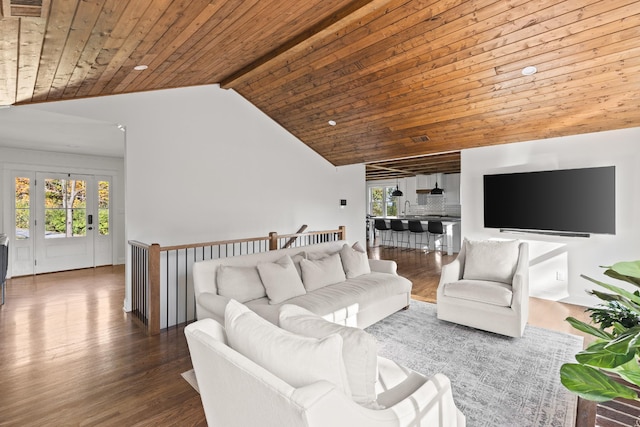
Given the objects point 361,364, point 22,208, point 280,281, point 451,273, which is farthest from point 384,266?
point 22,208

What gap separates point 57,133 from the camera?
4.85 m

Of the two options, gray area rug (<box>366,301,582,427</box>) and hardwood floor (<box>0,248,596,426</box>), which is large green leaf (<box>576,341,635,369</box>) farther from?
hardwood floor (<box>0,248,596,426</box>)

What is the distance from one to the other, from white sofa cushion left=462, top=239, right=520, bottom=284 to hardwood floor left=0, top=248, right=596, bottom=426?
0.74 metres

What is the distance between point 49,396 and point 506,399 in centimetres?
325

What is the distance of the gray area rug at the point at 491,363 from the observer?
83.8 inches

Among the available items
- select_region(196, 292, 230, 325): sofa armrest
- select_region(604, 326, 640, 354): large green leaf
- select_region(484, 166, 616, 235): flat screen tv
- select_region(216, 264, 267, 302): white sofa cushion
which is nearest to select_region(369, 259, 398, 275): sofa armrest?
select_region(216, 264, 267, 302): white sofa cushion

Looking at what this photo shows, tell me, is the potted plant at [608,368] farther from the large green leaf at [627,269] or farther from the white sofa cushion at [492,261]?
the white sofa cushion at [492,261]

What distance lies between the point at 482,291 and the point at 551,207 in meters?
2.16

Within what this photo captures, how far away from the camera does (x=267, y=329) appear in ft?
4.36

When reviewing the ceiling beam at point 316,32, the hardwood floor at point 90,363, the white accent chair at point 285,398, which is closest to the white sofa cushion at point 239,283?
the hardwood floor at point 90,363

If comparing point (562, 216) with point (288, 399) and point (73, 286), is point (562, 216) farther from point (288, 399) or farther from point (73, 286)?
point (73, 286)

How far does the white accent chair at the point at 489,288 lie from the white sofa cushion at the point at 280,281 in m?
1.72

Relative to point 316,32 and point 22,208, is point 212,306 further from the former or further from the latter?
point 22,208

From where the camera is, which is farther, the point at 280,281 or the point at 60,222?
the point at 60,222
